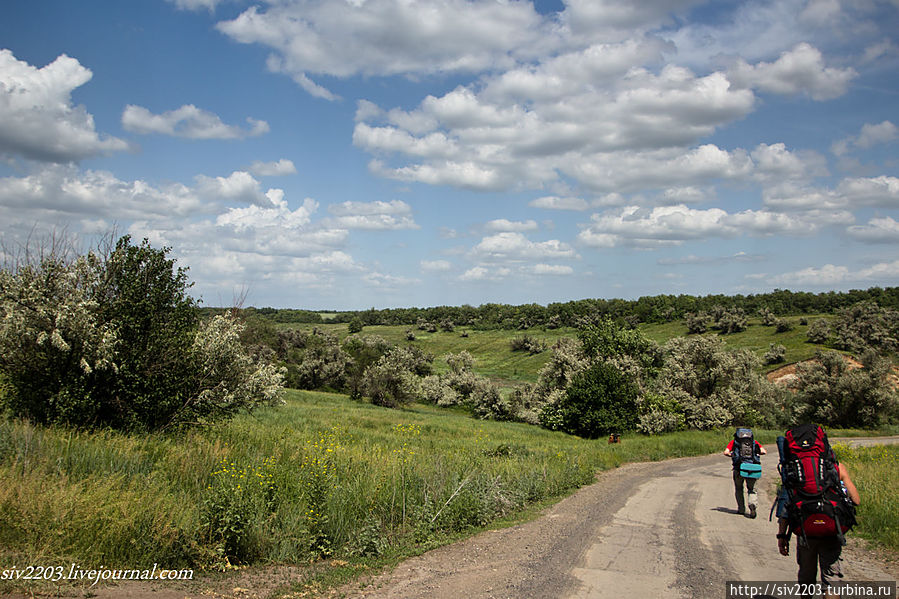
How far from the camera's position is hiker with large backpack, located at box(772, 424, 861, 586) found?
5434mm

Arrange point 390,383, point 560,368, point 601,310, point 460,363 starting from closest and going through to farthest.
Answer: point 560,368, point 390,383, point 460,363, point 601,310

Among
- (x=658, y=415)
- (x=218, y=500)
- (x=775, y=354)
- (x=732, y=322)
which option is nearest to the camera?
(x=218, y=500)

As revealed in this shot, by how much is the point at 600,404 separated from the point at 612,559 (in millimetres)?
28167

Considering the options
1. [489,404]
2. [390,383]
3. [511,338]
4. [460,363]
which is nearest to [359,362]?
[390,383]

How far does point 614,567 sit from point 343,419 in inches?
917

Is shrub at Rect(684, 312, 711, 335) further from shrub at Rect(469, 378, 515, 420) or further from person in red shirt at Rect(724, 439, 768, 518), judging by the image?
person in red shirt at Rect(724, 439, 768, 518)

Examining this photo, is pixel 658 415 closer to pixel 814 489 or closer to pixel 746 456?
pixel 746 456

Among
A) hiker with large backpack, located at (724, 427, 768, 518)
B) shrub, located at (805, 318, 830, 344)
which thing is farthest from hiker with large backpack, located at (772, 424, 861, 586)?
shrub, located at (805, 318, 830, 344)

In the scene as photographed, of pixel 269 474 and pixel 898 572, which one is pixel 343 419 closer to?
pixel 269 474

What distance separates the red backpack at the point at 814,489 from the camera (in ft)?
17.8

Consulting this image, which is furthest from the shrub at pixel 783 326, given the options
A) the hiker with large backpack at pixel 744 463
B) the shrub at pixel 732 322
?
the hiker with large backpack at pixel 744 463

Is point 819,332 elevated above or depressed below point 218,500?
above

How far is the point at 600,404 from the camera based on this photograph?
1373 inches

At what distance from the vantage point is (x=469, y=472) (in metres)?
12.2
